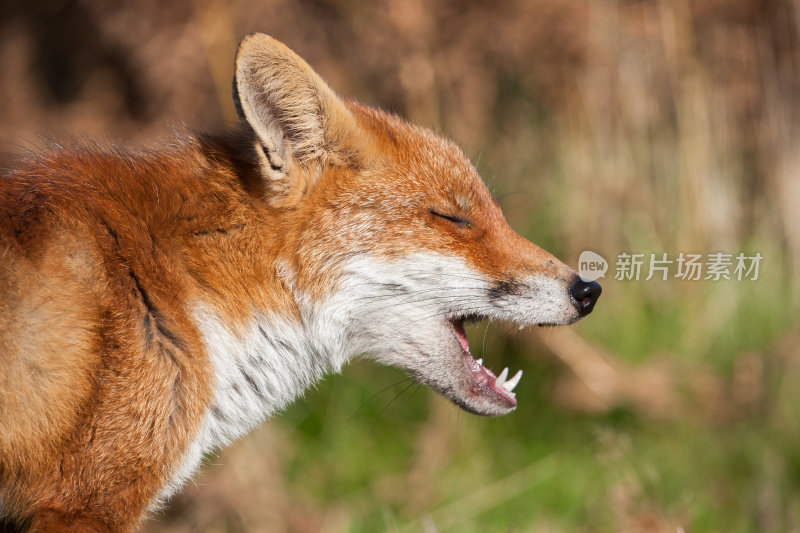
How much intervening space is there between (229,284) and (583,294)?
154cm

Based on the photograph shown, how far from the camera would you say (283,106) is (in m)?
3.58

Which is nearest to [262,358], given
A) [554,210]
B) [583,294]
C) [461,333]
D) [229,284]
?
[229,284]

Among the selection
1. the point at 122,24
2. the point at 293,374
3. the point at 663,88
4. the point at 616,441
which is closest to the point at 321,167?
the point at 293,374

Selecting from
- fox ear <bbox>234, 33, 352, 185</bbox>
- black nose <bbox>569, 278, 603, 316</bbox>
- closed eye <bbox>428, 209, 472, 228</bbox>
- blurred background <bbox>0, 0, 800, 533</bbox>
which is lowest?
blurred background <bbox>0, 0, 800, 533</bbox>

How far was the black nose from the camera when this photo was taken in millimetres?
3814

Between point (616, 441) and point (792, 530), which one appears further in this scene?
point (616, 441)

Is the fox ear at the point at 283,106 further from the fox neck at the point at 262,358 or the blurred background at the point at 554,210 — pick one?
the blurred background at the point at 554,210

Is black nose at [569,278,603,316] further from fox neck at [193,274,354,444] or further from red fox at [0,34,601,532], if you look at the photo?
fox neck at [193,274,354,444]

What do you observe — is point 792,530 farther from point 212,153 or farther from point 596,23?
point 596,23

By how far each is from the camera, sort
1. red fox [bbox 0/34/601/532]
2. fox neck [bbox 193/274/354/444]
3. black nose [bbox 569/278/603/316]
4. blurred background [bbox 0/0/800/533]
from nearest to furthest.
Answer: red fox [bbox 0/34/601/532] < fox neck [bbox 193/274/354/444] < black nose [bbox 569/278/603/316] < blurred background [bbox 0/0/800/533]

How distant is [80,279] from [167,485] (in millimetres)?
845

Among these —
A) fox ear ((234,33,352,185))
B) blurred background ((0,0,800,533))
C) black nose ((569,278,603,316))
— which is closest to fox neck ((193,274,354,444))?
fox ear ((234,33,352,185))

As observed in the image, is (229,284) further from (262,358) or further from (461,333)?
(461,333)

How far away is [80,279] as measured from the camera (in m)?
3.00
